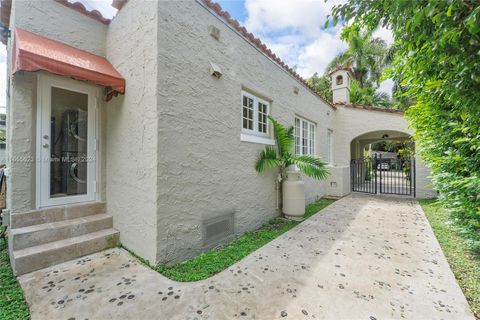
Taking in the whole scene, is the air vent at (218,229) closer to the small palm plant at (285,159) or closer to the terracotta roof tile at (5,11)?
the small palm plant at (285,159)

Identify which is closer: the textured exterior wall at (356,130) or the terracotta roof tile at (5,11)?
the terracotta roof tile at (5,11)

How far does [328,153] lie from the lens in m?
10.5

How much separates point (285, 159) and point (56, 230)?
5005 mm

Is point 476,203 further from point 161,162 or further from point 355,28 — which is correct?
point 161,162

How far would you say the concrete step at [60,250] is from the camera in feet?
10.2

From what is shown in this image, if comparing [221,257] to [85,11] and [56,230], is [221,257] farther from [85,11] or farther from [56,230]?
[85,11]

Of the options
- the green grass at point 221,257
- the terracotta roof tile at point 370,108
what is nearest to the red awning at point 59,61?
the green grass at point 221,257

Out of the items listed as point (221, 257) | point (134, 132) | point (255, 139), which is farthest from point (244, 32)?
point (221, 257)

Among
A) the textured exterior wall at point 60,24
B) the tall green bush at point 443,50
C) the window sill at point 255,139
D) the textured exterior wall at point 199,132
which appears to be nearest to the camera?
the tall green bush at point 443,50

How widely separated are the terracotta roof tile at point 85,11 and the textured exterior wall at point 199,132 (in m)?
2.12

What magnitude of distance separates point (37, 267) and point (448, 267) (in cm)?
642

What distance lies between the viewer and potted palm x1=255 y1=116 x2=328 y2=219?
18.3 ft

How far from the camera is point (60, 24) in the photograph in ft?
13.2

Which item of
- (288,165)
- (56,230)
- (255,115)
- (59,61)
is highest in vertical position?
(59,61)
